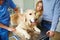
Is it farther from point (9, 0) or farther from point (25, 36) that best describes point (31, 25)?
point (9, 0)

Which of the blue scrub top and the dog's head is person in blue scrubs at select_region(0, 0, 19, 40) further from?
the dog's head

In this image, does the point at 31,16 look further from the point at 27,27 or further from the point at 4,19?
the point at 4,19

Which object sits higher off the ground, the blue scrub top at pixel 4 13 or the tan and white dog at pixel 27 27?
the blue scrub top at pixel 4 13

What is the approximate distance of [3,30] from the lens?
30.5 inches

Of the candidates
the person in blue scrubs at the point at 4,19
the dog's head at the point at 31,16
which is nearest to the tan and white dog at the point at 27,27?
the dog's head at the point at 31,16

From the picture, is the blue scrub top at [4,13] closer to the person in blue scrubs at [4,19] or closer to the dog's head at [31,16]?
the person in blue scrubs at [4,19]

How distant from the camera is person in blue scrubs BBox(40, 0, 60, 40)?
0.92m

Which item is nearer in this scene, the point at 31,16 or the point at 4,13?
the point at 4,13

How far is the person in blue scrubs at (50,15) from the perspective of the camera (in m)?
0.92

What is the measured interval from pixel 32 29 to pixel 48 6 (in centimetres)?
21

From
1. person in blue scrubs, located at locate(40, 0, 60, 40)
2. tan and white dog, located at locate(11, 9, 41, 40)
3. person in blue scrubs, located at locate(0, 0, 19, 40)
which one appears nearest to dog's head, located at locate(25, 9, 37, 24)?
tan and white dog, located at locate(11, 9, 41, 40)

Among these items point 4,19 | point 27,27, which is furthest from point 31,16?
point 4,19

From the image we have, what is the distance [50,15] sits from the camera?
102cm

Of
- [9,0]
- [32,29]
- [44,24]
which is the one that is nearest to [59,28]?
[44,24]
